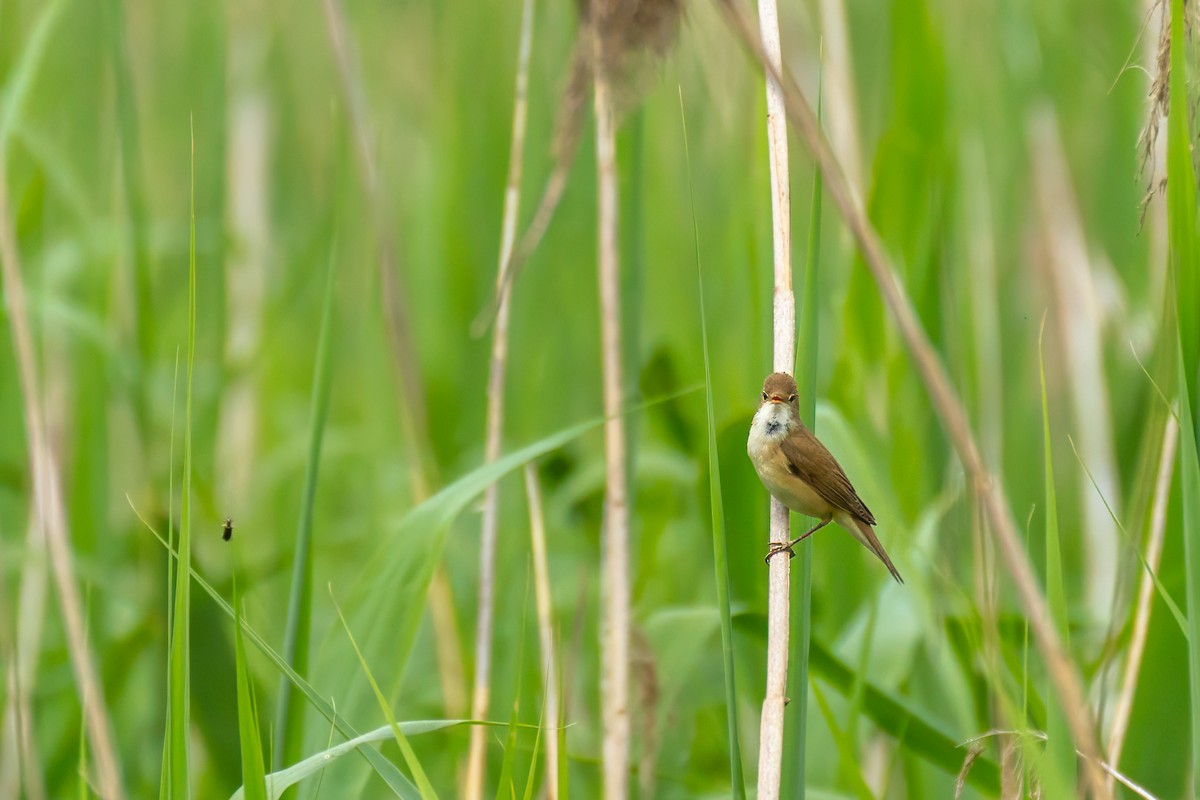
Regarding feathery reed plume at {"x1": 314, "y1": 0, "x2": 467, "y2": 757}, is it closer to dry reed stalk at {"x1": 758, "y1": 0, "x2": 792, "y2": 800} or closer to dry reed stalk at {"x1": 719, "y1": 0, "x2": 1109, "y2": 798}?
dry reed stalk at {"x1": 758, "y1": 0, "x2": 792, "y2": 800}

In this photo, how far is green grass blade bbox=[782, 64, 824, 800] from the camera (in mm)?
1547

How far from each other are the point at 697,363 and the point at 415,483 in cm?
97

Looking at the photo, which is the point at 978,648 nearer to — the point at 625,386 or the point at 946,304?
the point at 625,386

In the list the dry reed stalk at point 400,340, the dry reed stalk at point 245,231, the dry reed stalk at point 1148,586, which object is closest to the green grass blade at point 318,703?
the dry reed stalk at point 400,340

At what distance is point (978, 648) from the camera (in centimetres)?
187

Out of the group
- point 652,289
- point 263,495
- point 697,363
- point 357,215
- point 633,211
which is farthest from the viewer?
point 357,215

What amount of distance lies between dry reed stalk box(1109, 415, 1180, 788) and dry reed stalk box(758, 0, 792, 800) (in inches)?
24.1

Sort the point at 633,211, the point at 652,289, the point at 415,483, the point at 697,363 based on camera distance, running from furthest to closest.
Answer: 1. the point at 652,289
2. the point at 697,363
3. the point at 415,483
4. the point at 633,211

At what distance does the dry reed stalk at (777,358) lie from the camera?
5.19 ft

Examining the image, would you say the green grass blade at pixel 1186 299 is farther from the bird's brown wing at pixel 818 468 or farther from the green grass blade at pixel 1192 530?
the bird's brown wing at pixel 818 468

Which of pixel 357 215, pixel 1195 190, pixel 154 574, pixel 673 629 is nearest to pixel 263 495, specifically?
pixel 154 574

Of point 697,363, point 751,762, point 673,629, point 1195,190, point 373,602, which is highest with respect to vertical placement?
point 1195,190

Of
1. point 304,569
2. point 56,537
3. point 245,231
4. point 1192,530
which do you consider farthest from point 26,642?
point 1192,530

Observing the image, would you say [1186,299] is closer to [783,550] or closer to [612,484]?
[783,550]
